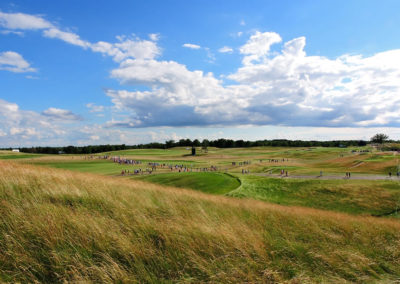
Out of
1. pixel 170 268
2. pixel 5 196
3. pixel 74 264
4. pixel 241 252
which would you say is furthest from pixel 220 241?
pixel 5 196

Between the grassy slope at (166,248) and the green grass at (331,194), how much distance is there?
2382 cm

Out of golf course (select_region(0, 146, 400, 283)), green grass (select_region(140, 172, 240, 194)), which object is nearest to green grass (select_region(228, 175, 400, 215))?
green grass (select_region(140, 172, 240, 194))

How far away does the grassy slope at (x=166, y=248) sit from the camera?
13.2 feet

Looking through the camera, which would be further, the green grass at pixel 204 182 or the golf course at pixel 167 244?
the green grass at pixel 204 182

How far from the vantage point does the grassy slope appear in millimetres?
4023

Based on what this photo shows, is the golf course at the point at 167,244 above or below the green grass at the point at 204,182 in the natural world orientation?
above

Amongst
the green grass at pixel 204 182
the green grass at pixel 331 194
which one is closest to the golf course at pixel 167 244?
the green grass at pixel 331 194

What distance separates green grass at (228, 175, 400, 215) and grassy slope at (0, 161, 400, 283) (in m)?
23.8

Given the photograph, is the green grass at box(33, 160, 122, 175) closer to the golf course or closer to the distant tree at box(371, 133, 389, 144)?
the golf course

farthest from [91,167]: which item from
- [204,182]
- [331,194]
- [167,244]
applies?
[167,244]

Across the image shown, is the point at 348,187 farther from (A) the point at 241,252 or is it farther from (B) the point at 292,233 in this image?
(A) the point at 241,252

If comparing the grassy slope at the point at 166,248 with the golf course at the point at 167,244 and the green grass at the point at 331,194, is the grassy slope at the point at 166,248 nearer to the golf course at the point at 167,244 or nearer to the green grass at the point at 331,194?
the golf course at the point at 167,244

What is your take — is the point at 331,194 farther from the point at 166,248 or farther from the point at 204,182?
the point at 166,248

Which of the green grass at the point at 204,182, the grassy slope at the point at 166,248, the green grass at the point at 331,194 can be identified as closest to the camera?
the grassy slope at the point at 166,248
